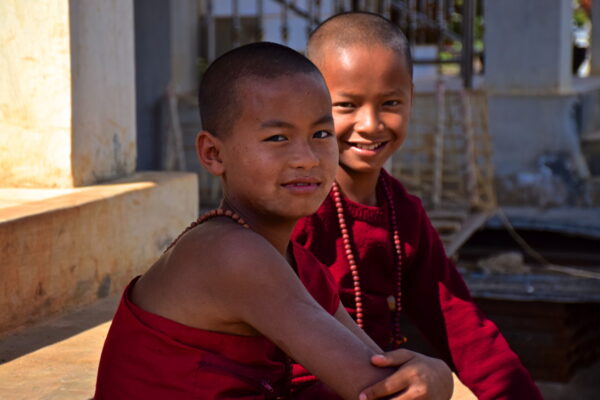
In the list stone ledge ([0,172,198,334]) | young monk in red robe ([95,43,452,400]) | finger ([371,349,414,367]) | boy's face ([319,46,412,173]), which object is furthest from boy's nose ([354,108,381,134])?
finger ([371,349,414,367])

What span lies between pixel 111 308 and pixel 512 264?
4432mm

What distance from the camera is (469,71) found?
8250 millimetres

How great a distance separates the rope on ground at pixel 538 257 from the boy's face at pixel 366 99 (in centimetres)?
407

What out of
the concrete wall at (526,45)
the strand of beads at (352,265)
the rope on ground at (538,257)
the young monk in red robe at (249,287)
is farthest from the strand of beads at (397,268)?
the concrete wall at (526,45)

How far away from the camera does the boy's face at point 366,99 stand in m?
2.42

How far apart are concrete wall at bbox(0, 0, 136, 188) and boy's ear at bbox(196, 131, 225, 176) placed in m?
1.16

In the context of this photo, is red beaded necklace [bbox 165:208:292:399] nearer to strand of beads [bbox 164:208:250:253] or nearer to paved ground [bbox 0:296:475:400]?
strand of beads [bbox 164:208:250:253]

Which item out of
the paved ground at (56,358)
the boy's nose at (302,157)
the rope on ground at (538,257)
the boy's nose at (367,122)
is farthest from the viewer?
the rope on ground at (538,257)

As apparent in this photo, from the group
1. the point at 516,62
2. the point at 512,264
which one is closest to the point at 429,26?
the point at 516,62

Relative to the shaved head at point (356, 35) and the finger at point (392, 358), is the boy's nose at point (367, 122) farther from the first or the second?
the finger at point (392, 358)

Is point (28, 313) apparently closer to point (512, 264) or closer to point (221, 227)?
point (221, 227)

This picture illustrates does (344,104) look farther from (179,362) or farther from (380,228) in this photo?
(179,362)

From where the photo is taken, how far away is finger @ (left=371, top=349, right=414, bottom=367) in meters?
1.58

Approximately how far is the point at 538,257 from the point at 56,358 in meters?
5.59
